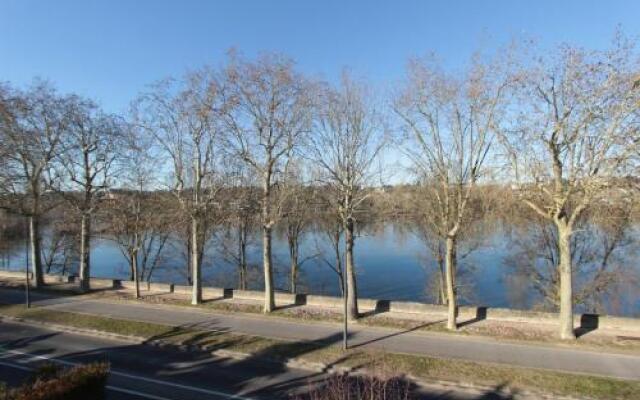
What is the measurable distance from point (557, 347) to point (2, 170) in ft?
100

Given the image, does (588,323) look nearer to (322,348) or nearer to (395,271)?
(322,348)

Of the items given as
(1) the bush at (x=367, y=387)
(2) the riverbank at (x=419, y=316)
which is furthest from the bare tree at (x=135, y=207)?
(1) the bush at (x=367, y=387)

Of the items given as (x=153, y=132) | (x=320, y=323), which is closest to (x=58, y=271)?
(x=153, y=132)

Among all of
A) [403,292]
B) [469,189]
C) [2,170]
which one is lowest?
[403,292]

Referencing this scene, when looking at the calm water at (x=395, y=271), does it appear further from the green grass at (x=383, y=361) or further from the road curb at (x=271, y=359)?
the road curb at (x=271, y=359)

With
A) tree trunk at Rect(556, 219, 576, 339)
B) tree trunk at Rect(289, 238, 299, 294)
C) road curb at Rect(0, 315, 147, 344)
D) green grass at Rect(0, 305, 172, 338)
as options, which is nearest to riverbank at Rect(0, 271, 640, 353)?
tree trunk at Rect(556, 219, 576, 339)

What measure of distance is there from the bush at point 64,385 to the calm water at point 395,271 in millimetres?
17348

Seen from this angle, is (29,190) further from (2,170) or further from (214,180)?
(214,180)

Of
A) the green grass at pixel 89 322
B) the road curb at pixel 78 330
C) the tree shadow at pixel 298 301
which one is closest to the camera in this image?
the road curb at pixel 78 330

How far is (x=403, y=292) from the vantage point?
→ 127 feet

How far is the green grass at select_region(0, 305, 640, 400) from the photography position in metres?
12.6

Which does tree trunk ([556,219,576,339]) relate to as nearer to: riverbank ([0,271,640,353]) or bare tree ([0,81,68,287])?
riverbank ([0,271,640,353])

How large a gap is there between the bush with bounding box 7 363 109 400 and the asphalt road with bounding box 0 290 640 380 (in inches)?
310

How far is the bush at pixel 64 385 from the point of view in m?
9.82
